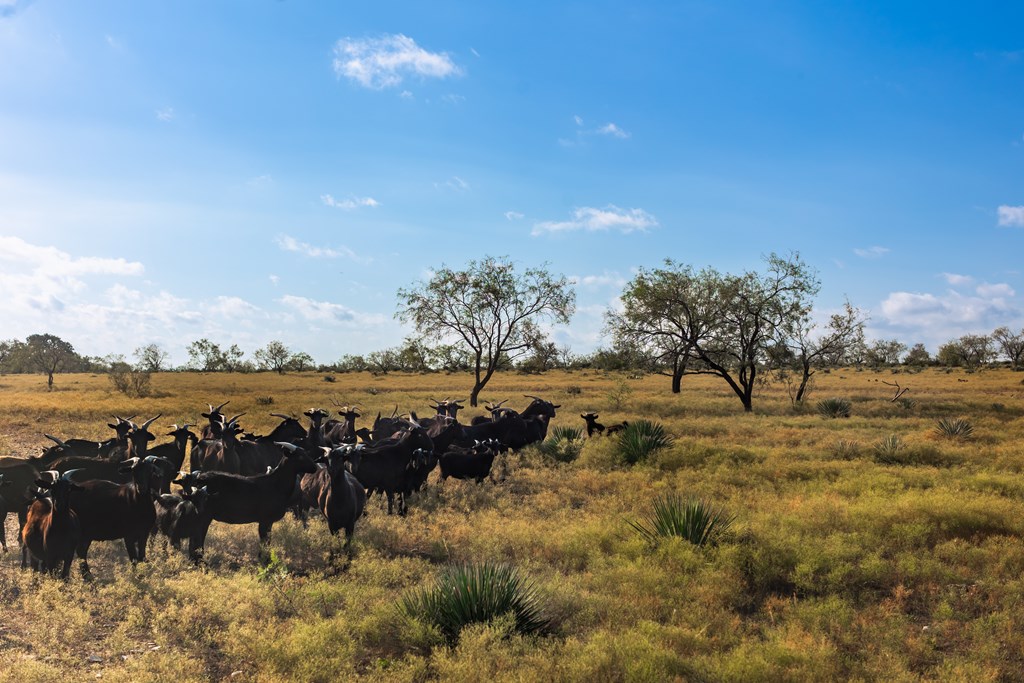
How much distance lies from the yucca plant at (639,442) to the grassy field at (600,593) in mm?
1714

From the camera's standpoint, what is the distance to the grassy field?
6.05 metres

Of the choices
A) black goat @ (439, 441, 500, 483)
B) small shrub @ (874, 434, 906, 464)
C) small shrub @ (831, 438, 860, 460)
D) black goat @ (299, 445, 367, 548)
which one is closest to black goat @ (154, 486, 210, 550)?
black goat @ (299, 445, 367, 548)

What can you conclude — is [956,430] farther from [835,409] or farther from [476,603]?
[476,603]

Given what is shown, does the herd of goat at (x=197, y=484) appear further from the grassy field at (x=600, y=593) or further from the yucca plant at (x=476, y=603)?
the yucca plant at (x=476, y=603)

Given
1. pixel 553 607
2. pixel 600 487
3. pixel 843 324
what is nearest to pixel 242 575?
pixel 553 607

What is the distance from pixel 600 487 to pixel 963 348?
4120 inches

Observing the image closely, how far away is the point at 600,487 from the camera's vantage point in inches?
557

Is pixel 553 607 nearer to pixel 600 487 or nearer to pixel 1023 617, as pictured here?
pixel 1023 617

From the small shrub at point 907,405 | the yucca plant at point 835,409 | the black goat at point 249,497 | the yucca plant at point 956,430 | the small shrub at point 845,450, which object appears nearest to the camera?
the black goat at point 249,497

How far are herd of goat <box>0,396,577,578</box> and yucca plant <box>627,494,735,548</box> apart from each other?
15.3 feet

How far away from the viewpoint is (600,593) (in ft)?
25.8

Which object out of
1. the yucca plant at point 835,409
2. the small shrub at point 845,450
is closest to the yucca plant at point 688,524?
the small shrub at point 845,450

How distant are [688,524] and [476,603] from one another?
4201mm

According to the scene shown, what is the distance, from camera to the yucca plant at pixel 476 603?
265 inches
